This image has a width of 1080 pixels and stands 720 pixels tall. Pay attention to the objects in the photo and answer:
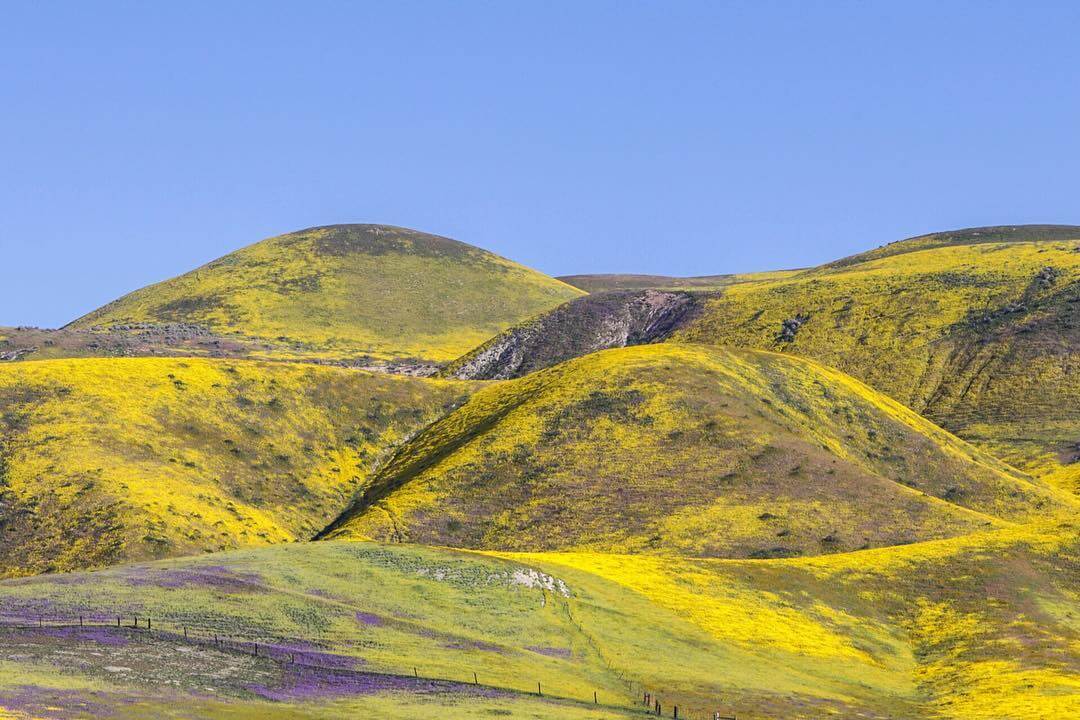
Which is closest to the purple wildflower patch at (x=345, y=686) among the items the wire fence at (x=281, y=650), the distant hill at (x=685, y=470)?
the wire fence at (x=281, y=650)

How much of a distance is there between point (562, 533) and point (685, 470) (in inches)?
564

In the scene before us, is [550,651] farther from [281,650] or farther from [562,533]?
[562,533]

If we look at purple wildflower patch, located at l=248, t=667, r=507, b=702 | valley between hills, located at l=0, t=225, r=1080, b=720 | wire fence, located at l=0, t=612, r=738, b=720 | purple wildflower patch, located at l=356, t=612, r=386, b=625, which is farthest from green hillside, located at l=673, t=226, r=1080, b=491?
purple wildflower patch, located at l=248, t=667, r=507, b=702

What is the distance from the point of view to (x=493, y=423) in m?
138

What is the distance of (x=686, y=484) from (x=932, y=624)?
31.7 metres

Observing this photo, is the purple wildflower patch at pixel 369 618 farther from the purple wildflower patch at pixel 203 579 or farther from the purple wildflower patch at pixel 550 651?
the purple wildflower patch at pixel 550 651

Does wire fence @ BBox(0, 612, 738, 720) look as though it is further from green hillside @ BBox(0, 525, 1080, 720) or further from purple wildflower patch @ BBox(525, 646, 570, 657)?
purple wildflower patch @ BBox(525, 646, 570, 657)

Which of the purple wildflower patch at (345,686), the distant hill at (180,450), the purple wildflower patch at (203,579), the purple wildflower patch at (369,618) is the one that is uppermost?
the distant hill at (180,450)

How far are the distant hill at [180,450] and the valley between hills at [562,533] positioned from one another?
13.8 inches

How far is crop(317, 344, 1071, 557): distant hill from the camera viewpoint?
4491 inches

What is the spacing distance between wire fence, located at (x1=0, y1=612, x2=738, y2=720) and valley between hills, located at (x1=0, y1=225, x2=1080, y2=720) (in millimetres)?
255

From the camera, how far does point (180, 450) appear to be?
13038cm

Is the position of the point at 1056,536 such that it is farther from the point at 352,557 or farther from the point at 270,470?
the point at 270,470

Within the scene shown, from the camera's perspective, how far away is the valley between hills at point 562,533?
217 ft
